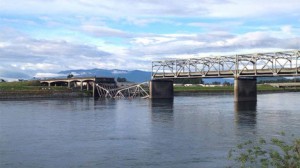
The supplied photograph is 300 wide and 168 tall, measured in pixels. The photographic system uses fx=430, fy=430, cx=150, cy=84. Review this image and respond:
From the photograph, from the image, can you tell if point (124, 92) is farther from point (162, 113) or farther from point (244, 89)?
point (162, 113)

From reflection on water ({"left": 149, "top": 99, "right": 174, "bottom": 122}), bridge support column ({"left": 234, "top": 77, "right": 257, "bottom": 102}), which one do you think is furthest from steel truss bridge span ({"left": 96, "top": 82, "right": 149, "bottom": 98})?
reflection on water ({"left": 149, "top": 99, "right": 174, "bottom": 122})

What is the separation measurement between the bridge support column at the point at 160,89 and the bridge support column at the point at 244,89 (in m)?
36.5

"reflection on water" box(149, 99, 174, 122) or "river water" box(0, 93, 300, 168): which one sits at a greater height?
"reflection on water" box(149, 99, 174, 122)

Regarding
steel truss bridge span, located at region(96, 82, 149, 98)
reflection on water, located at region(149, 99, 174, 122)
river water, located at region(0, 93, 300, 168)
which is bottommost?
river water, located at region(0, 93, 300, 168)

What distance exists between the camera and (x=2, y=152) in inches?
1614

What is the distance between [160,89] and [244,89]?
131ft

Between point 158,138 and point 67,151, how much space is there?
1248 centimetres

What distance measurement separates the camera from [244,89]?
133 meters

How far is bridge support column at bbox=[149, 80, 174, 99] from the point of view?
161875 mm

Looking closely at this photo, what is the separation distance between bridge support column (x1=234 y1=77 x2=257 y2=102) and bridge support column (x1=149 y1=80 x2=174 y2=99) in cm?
3654

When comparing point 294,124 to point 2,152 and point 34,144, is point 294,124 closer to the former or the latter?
point 34,144

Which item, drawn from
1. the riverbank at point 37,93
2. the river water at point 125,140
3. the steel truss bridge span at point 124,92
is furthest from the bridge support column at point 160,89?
the river water at point 125,140

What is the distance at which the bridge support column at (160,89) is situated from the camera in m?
162

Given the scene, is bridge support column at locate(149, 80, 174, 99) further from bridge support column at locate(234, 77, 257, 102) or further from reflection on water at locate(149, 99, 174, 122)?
reflection on water at locate(149, 99, 174, 122)
